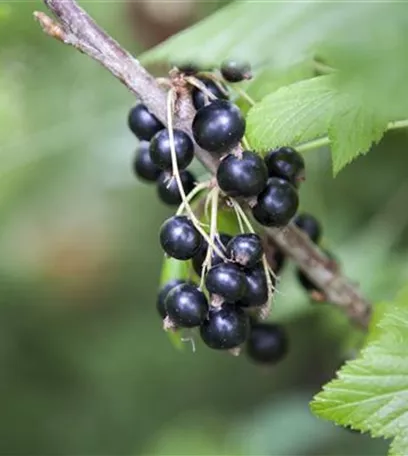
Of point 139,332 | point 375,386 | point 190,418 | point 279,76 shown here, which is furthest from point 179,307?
point 139,332

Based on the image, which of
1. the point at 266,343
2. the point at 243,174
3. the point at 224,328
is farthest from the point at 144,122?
the point at 266,343

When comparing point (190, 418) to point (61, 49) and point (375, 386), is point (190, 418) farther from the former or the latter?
point (375, 386)

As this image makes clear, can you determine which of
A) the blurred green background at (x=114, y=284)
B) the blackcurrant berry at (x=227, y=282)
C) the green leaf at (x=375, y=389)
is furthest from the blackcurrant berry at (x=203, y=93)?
the blurred green background at (x=114, y=284)

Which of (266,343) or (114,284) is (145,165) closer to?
(266,343)

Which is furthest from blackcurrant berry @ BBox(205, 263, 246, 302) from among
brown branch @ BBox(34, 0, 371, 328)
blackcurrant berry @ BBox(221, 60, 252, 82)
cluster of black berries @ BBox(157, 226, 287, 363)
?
blackcurrant berry @ BBox(221, 60, 252, 82)

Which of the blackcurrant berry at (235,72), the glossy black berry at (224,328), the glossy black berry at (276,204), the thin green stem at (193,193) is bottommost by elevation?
the glossy black berry at (224,328)

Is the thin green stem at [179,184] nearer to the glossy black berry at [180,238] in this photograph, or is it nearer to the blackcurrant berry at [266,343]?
the glossy black berry at [180,238]
